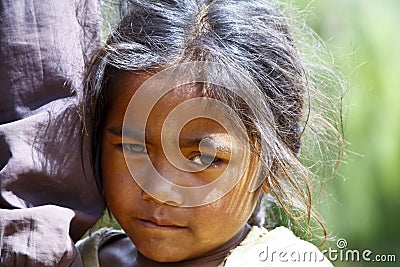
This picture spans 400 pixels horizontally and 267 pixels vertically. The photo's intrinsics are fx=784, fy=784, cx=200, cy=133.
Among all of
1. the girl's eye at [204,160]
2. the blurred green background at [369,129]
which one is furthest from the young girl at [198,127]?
the blurred green background at [369,129]

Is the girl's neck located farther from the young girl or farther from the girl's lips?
the girl's lips

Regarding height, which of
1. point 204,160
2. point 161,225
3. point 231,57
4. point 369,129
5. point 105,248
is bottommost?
point 369,129

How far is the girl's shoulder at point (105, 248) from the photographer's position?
4.49 feet

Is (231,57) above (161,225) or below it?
above

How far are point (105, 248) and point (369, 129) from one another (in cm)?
126

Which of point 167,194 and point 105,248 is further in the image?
point 105,248

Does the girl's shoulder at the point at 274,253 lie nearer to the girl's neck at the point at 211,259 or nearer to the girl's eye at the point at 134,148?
the girl's neck at the point at 211,259

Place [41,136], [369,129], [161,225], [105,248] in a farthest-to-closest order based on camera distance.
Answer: [369,129] < [105,248] < [161,225] < [41,136]

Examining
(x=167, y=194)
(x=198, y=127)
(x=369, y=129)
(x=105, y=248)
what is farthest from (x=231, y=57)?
(x=369, y=129)

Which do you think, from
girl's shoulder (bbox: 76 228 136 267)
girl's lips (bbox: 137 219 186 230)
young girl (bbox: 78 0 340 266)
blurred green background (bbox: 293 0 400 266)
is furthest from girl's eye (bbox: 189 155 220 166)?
blurred green background (bbox: 293 0 400 266)

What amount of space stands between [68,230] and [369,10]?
1.66 metres

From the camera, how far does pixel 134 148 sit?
4.04ft

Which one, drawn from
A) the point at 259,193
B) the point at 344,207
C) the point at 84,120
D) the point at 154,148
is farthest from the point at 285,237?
the point at 344,207

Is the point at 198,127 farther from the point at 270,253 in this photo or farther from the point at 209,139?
the point at 270,253
